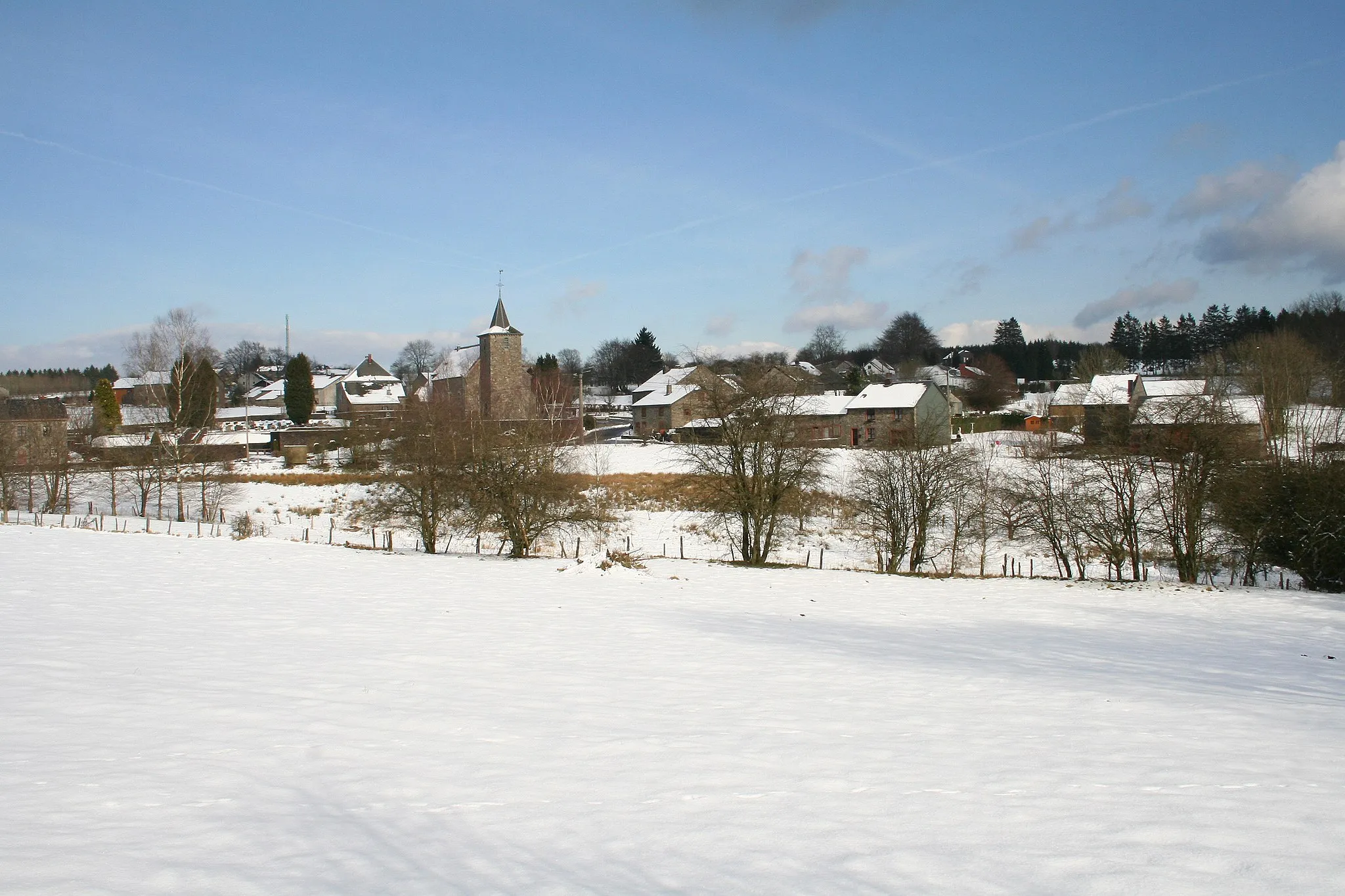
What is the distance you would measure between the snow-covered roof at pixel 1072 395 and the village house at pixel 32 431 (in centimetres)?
6978

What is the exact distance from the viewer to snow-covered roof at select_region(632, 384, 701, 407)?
263ft

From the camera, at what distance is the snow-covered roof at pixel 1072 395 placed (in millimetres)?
68125

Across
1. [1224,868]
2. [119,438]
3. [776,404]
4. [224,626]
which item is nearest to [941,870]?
[1224,868]

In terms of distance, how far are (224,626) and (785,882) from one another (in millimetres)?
10818

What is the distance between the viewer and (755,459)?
99.3 feet

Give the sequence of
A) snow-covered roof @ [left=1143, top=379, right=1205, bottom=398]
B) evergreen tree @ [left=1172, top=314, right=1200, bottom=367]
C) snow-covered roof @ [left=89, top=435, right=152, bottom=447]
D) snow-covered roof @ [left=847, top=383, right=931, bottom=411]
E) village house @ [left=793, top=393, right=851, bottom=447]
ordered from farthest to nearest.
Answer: evergreen tree @ [left=1172, top=314, right=1200, bottom=367] < snow-covered roof @ [left=847, top=383, right=931, bottom=411] < village house @ [left=793, top=393, right=851, bottom=447] < snow-covered roof @ [left=1143, top=379, right=1205, bottom=398] < snow-covered roof @ [left=89, top=435, right=152, bottom=447]

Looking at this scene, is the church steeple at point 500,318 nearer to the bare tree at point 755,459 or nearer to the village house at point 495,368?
the village house at point 495,368

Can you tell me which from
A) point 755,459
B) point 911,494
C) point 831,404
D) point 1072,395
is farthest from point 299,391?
point 1072,395

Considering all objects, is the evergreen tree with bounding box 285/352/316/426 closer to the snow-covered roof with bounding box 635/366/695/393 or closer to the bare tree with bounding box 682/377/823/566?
the snow-covered roof with bounding box 635/366/695/393

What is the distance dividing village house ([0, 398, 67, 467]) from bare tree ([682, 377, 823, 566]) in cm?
3298

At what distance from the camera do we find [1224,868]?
4.63 m

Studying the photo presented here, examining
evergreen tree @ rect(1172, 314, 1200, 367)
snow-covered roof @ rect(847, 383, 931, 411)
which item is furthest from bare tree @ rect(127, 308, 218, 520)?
evergreen tree @ rect(1172, 314, 1200, 367)

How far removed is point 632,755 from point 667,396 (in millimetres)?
74883

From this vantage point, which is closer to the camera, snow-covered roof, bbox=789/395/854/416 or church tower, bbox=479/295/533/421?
snow-covered roof, bbox=789/395/854/416
